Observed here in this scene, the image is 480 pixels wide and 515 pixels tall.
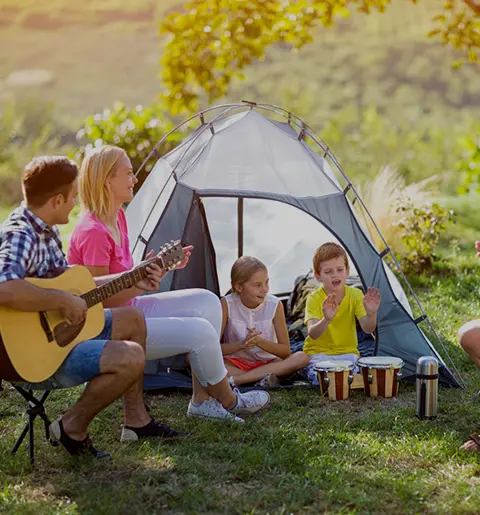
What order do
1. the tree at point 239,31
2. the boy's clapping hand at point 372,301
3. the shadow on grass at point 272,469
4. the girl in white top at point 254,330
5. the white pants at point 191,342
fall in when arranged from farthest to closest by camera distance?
the tree at point 239,31 < the girl in white top at point 254,330 < the boy's clapping hand at point 372,301 < the white pants at point 191,342 < the shadow on grass at point 272,469

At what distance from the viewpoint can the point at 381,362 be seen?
13.9ft

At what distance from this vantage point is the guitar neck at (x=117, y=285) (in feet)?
11.0

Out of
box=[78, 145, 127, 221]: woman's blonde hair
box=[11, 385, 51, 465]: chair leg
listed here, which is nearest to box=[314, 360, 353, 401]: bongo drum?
box=[78, 145, 127, 221]: woman's blonde hair

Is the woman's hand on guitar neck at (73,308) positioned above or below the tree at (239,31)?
below

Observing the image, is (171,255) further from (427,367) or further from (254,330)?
(427,367)

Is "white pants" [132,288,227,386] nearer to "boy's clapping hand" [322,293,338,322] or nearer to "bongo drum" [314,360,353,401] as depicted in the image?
"bongo drum" [314,360,353,401]

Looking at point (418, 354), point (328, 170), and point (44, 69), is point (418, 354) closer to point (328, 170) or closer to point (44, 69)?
point (328, 170)

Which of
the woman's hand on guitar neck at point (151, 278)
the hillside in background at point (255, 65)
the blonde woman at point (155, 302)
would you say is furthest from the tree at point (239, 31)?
the hillside in background at point (255, 65)

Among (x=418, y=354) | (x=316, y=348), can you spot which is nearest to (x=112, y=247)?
(x=316, y=348)

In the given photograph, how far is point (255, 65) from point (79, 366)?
22.7 metres

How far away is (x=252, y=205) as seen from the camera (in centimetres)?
600

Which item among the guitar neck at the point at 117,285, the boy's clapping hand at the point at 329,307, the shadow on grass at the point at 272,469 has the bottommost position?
the shadow on grass at the point at 272,469

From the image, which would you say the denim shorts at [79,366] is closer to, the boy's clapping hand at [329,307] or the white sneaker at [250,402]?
the white sneaker at [250,402]

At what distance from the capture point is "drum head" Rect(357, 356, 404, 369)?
422cm
